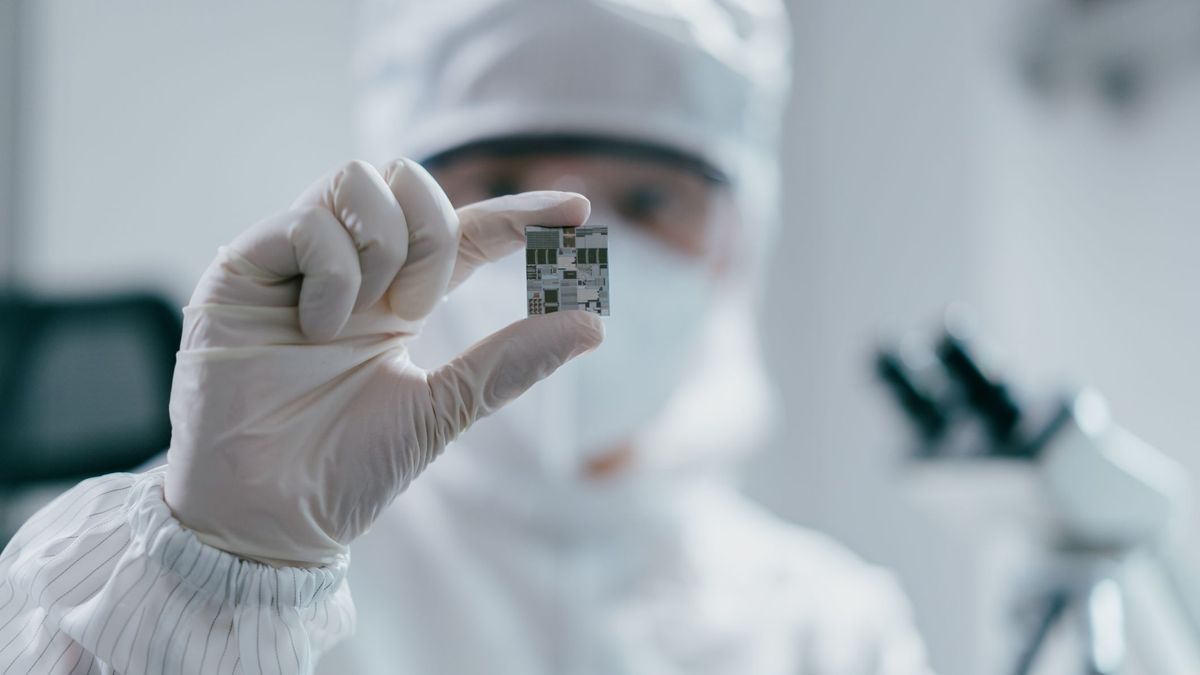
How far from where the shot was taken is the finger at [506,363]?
48 cm

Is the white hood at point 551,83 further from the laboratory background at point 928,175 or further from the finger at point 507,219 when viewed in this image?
the finger at point 507,219

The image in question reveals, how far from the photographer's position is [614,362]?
3.47ft

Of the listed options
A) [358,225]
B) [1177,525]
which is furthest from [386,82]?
[1177,525]

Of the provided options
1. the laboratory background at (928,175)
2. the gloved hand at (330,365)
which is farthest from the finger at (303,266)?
the laboratory background at (928,175)

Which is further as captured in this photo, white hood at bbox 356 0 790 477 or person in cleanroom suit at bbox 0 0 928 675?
white hood at bbox 356 0 790 477

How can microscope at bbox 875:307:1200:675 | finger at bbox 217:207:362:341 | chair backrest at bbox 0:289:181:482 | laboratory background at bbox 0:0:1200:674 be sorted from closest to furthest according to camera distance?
finger at bbox 217:207:362:341, microscope at bbox 875:307:1200:675, chair backrest at bbox 0:289:181:482, laboratory background at bbox 0:0:1200:674

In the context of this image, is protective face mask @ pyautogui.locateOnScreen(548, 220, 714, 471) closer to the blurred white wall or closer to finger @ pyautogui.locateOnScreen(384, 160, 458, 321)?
finger @ pyautogui.locateOnScreen(384, 160, 458, 321)

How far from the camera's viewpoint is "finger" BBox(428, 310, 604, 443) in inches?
18.9

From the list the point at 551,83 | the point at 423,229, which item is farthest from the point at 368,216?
the point at 551,83

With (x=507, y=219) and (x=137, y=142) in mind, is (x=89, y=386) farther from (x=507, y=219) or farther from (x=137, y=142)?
(x=507, y=219)

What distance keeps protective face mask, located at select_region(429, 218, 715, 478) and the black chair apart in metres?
0.41

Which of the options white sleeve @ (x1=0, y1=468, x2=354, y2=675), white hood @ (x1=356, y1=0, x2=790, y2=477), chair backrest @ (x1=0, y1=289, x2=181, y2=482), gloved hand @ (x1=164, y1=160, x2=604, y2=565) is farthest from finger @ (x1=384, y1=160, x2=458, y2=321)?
chair backrest @ (x1=0, y1=289, x2=181, y2=482)

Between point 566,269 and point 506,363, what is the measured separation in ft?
0.20

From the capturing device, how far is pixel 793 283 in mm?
2143
